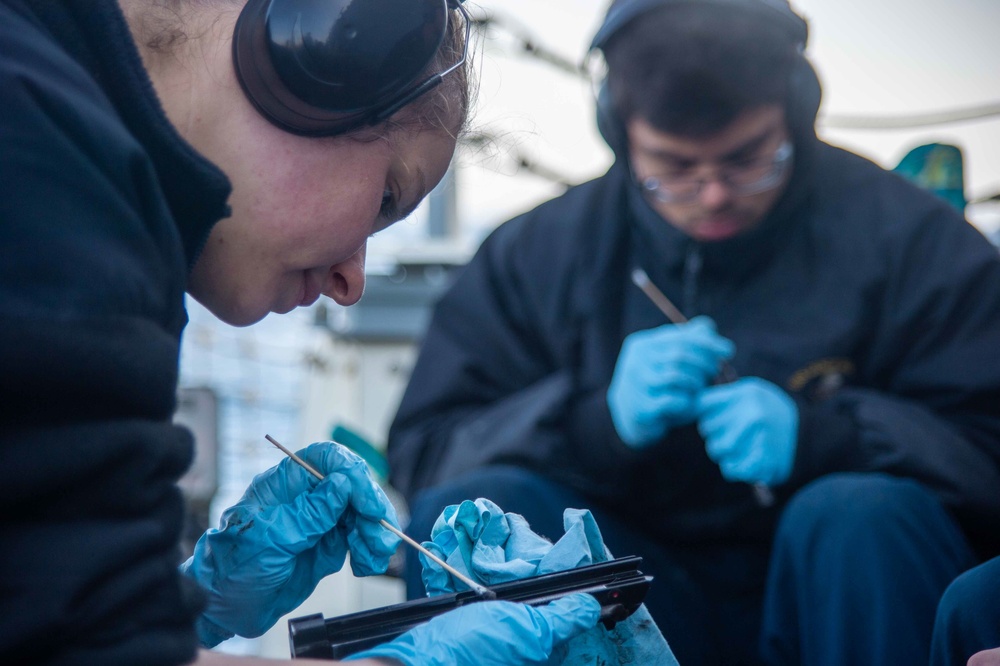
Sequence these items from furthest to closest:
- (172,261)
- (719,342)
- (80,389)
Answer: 1. (719,342)
2. (172,261)
3. (80,389)

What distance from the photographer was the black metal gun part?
567mm

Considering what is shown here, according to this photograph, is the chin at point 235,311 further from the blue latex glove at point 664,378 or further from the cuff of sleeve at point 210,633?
the blue latex glove at point 664,378

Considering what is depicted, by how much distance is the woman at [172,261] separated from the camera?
0.44 meters

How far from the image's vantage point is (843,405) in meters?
1.21

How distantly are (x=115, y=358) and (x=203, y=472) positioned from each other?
93 cm

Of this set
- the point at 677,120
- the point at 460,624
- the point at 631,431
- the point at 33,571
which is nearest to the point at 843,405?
the point at 631,431

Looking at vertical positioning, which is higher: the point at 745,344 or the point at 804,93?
the point at 804,93

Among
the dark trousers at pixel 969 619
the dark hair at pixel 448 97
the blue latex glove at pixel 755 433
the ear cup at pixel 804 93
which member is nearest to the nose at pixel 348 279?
the dark hair at pixel 448 97

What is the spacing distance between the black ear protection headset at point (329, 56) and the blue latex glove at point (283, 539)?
10.3 inches

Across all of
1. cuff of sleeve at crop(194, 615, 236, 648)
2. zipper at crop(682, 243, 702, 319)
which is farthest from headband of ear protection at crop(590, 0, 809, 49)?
cuff of sleeve at crop(194, 615, 236, 648)

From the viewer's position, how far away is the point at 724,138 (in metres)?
1.34

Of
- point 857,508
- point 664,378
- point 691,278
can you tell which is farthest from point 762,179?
point 857,508

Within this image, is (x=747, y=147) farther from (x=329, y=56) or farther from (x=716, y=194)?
(x=329, y=56)

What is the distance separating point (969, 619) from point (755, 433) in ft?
1.69
